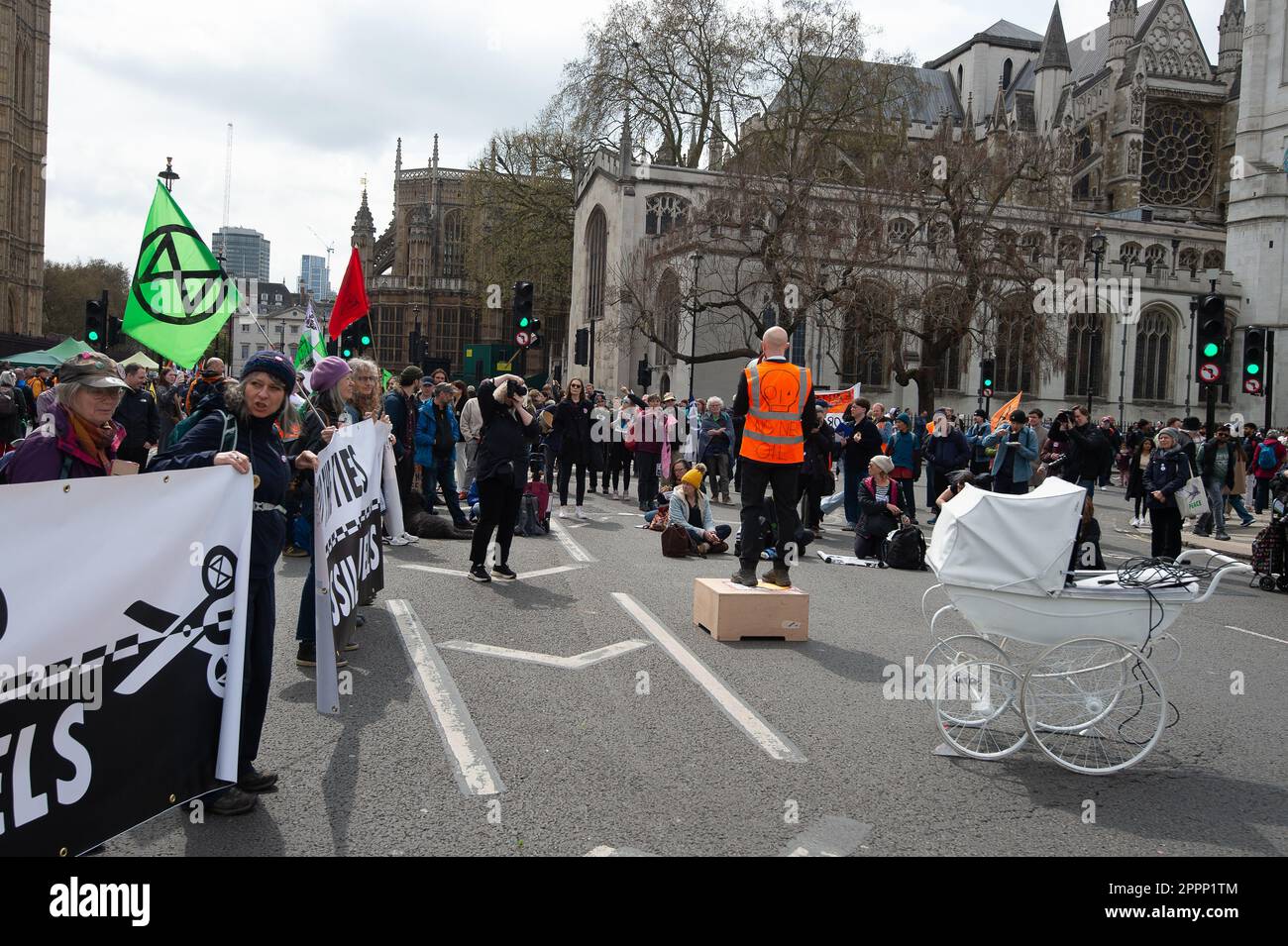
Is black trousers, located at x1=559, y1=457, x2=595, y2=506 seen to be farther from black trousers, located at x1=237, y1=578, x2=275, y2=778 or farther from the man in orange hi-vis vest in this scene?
black trousers, located at x1=237, y1=578, x2=275, y2=778

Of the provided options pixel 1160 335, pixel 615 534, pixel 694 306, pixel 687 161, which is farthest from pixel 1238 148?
pixel 615 534

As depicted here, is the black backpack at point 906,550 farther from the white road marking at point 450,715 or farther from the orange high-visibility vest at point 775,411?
the white road marking at point 450,715

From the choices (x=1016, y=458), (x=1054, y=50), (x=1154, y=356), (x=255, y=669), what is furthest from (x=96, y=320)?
(x=1054, y=50)

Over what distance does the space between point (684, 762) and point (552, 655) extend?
2.31 metres

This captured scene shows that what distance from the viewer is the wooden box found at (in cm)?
806

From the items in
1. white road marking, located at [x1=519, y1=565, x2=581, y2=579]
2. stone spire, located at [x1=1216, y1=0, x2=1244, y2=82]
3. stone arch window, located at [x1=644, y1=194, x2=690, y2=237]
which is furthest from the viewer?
stone spire, located at [x1=1216, y1=0, x2=1244, y2=82]

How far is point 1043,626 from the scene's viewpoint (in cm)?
550

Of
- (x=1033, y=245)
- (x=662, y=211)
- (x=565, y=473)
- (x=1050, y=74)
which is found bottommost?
(x=565, y=473)

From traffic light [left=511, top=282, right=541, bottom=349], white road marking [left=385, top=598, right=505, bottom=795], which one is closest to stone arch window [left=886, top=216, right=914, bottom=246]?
traffic light [left=511, top=282, right=541, bottom=349]

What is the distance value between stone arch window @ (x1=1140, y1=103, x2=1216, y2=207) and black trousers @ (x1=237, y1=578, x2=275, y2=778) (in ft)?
252

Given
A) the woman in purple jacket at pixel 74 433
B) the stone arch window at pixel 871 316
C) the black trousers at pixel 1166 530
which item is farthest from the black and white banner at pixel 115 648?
the stone arch window at pixel 871 316

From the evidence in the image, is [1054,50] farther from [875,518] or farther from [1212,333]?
[875,518]

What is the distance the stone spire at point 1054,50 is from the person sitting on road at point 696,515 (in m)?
78.6
